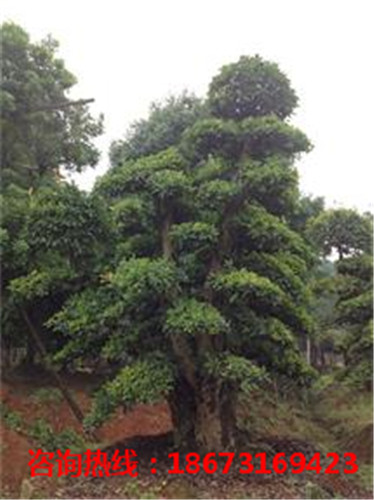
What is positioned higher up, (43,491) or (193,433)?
(193,433)

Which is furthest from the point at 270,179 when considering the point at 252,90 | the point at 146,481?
the point at 146,481

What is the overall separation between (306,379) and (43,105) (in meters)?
9.93

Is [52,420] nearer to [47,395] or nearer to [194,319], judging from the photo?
[47,395]

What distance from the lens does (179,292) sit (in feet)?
36.8

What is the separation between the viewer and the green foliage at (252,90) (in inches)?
466

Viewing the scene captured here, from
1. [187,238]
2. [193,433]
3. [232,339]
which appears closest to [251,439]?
[193,433]

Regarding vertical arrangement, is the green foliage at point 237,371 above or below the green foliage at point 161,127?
below

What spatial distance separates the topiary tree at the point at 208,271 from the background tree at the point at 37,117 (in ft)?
16.8

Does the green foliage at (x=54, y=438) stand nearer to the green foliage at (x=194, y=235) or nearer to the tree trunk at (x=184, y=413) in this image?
the tree trunk at (x=184, y=413)

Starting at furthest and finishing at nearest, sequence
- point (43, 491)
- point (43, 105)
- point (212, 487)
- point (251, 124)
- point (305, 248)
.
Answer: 1. point (43, 105)
2. point (305, 248)
3. point (251, 124)
4. point (43, 491)
5. point (212, 487)

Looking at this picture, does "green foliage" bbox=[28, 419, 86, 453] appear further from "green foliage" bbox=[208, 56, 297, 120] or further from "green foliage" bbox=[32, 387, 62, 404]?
"green foliage" bbox=[208, 56, 297, 120]

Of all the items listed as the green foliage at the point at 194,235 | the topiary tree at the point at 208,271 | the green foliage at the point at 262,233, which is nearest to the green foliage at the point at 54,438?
the topiary tree at the point at 208,271

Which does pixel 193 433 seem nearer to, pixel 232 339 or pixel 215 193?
pixel 232 339

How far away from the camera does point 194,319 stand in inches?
400
